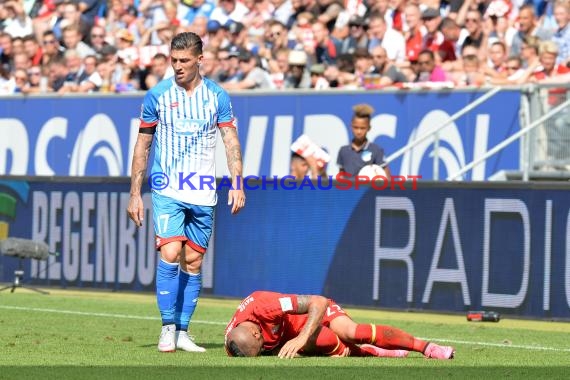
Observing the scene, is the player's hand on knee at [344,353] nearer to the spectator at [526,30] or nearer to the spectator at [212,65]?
the spectator at [526,30]

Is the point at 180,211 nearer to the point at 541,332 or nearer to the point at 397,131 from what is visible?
the point at 541,332

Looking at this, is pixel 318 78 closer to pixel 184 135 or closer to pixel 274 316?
pixel 184 135

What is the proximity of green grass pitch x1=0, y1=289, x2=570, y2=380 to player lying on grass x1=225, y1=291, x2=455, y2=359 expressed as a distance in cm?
11

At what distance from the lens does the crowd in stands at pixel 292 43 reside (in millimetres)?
18797

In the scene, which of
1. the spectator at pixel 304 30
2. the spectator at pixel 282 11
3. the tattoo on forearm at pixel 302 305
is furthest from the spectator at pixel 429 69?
the tattoo on forearm at pixel 302 305

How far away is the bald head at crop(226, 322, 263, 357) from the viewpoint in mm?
9961

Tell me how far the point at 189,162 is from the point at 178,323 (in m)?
1.24

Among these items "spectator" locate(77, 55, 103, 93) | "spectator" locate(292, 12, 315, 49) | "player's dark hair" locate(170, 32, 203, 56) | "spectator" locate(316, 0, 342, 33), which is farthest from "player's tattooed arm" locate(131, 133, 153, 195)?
"spectator" locate(77, 55, 103, 93)

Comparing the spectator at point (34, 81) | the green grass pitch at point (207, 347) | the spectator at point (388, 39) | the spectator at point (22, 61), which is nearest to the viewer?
the green grass pitch at point (207, 347)

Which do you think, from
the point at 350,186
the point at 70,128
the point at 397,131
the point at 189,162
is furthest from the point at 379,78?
the point at 189,162

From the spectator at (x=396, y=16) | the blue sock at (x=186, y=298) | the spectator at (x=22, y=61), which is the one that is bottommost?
the blue sock at (x=186, y=298)

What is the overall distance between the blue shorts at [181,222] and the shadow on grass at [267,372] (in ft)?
4.34

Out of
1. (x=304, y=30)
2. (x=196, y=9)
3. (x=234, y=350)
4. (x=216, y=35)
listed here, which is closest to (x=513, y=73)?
(x=304, y=30)

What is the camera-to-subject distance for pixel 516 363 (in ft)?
34.2
